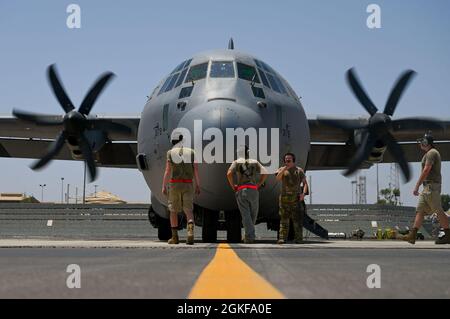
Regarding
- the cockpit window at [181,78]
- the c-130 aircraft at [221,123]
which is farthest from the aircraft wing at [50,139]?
the cockpit window at [181,78]

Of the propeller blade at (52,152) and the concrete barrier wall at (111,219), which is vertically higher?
the propeller blade at (52,152)

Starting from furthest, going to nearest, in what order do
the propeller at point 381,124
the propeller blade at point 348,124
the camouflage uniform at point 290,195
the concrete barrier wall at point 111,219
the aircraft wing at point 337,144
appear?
the concrete barrier wall at point 111,219 < the aircraft wing at point 337,144 < the propeller blade at point 348,124 < the propeller at point 381,124 < the camouflage uniform at point 290,195

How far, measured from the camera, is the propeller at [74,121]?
17531 mm

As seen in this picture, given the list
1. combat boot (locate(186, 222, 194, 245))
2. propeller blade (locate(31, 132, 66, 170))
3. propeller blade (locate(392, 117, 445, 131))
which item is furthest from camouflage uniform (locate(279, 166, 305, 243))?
propeller blade (locate(31, 132, 66, 170))

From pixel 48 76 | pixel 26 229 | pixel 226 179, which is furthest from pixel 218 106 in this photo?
pixel 26 229

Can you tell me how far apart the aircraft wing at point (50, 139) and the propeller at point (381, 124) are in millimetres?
6756

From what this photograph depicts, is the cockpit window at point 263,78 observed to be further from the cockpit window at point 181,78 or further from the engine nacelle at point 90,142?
the engine nacelle at point 90,142

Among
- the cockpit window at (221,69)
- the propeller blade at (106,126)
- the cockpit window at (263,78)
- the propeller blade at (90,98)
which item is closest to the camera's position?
the cockpit window at (221,69)

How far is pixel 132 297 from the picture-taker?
319 cm

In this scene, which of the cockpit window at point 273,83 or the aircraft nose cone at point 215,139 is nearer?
the aircraft nose cone at point 215,139

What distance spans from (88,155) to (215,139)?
22.2 ft

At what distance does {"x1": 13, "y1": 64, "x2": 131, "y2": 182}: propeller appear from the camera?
17.5m

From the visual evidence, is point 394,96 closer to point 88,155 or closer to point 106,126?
point 106,126
